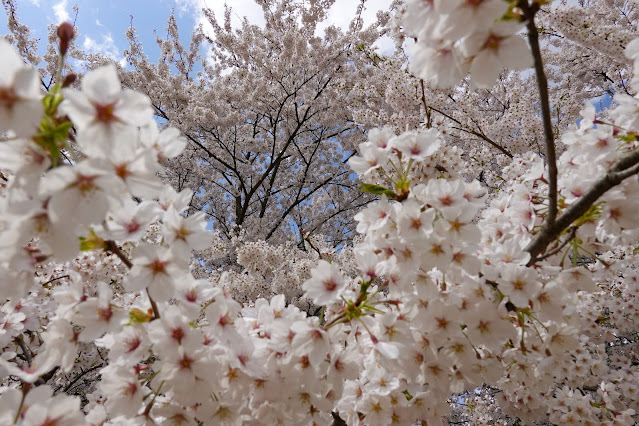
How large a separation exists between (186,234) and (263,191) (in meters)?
10.5

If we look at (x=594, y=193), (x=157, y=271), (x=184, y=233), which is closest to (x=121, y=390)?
(x=157, y=271)

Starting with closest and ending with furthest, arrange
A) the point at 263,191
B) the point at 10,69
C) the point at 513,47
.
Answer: the point at 10,69 → the point at 513,47 → the point at 263,191

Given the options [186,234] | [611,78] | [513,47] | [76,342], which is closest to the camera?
[513,47]

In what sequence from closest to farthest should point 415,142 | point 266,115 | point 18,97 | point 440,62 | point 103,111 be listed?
point 18,97 < point 103,111 < point 440,62 < point 415,142 < point 266,115

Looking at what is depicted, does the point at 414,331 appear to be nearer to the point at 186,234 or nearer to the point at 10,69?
the point at 186,234

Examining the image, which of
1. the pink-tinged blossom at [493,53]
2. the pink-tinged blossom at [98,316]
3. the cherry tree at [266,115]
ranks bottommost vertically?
the pink-tinged blossom at [98,316]

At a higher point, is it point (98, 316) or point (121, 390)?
point (98, 316)

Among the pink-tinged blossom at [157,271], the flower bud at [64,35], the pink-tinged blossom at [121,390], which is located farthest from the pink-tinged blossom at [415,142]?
the pink-tinged blossom at [121,390]

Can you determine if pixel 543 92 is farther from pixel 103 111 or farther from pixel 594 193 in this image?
pixel 103 111

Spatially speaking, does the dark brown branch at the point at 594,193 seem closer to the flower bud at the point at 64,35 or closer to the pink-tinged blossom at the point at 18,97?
the pink-tinged blossom at the point at 18,97

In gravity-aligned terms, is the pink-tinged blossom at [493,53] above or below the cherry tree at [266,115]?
below

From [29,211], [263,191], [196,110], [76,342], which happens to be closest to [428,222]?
[29,211]

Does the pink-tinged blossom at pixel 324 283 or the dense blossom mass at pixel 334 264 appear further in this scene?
the pink-tinged blossom at pixel 324 283

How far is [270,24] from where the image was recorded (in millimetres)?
10750
